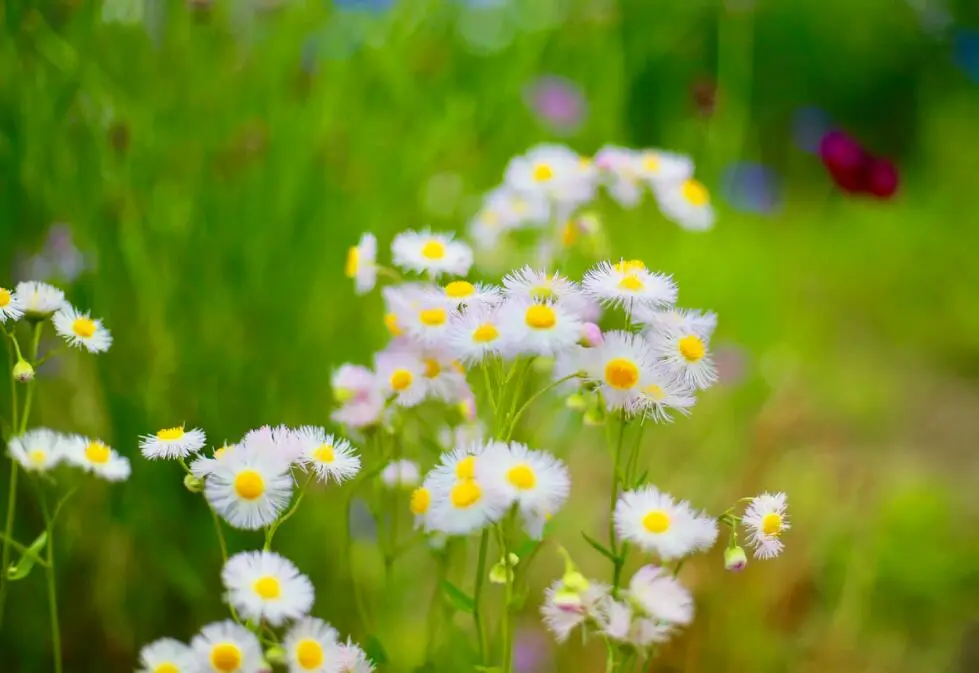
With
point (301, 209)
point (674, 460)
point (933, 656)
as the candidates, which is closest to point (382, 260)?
point (301, 209)

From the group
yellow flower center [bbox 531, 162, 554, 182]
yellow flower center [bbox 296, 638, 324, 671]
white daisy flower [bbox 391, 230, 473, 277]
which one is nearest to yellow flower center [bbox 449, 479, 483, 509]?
yellow flower center [bbox 296, 638, 324, 671]

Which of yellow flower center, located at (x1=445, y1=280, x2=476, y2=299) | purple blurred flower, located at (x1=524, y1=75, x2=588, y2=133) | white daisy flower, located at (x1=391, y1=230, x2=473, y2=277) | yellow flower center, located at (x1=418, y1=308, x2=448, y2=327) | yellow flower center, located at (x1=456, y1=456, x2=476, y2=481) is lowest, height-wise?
yellow flower center, located at (x1=456, y1=456, x2=476, y2=481)

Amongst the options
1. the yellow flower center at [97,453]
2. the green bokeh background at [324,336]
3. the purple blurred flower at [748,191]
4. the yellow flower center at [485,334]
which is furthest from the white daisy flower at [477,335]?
the purple blurred flower at [748,191]

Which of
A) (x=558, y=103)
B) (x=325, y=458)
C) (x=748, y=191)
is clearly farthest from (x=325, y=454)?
(x=748, y=191)

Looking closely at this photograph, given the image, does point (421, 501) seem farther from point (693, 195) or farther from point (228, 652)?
point (693, 195)

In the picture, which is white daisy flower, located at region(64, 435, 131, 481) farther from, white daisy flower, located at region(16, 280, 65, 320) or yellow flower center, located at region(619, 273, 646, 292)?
yellow flower center, located at region(619, 273, 646, 292)

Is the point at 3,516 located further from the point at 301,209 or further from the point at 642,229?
the point at 642,229
